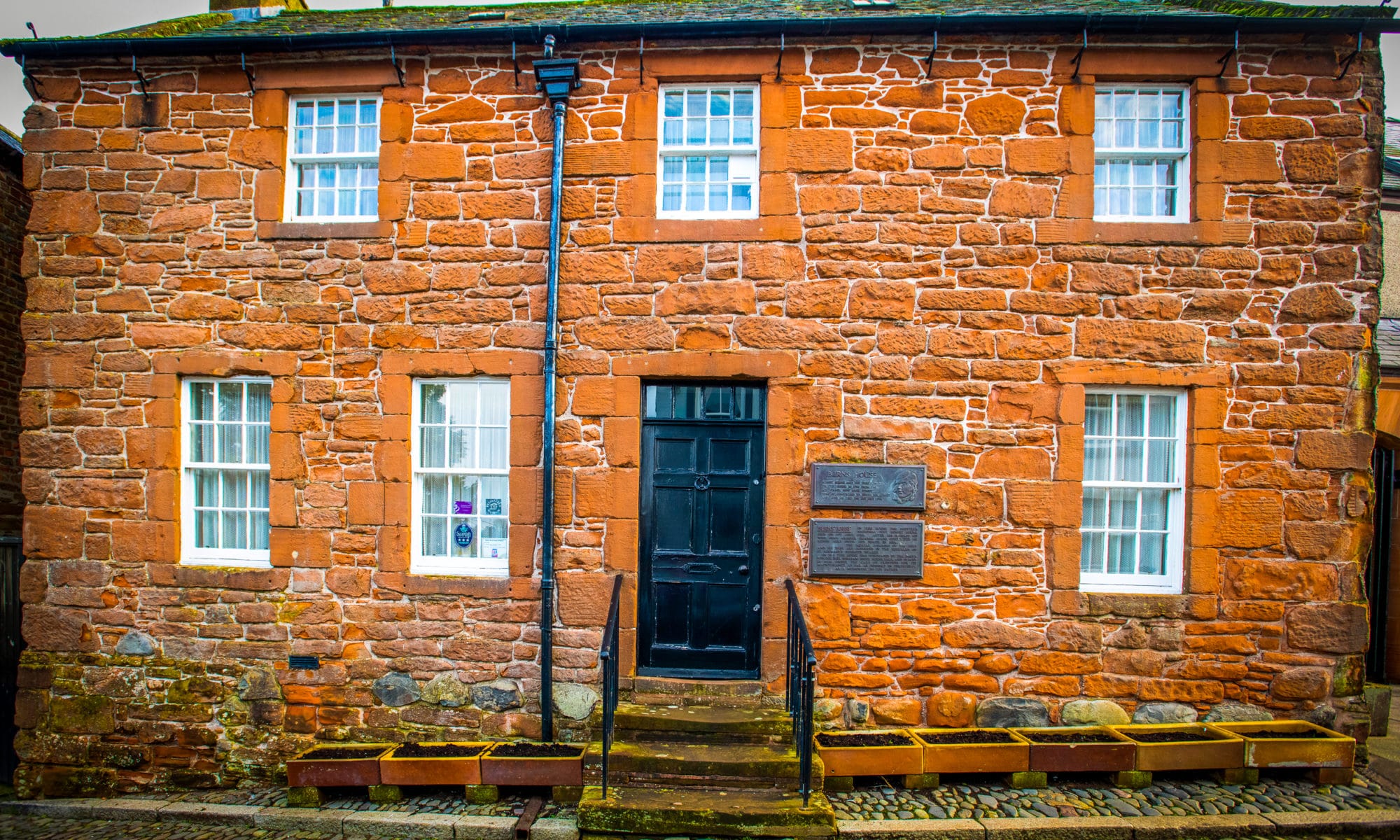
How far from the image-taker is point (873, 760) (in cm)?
500

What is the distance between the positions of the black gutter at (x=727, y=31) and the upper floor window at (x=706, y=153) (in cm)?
47

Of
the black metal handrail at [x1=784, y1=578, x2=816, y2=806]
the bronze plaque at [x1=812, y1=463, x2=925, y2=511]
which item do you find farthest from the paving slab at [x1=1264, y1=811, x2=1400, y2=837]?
the black metal handrail at [x1=784, y1=578, x2=816, y2=806]

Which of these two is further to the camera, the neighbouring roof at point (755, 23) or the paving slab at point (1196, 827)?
the neighbouring roof at point (755, 23)

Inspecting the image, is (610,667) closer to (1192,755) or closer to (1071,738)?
(1071,738)

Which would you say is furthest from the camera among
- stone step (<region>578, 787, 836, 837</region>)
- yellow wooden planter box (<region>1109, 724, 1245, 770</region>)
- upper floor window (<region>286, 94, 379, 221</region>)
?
upper floor window (<region>286, 94, 379, 221</region>)

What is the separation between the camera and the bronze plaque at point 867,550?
18.0ft

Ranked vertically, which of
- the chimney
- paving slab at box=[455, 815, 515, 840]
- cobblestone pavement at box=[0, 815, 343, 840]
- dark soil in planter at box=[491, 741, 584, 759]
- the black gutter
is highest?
the chimney

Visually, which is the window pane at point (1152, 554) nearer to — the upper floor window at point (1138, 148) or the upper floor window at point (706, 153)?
the upper floor window at point (1138, 148)

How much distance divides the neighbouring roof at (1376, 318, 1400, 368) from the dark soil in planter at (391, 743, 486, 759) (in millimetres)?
9915

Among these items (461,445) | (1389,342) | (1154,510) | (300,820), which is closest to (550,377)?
(461,445)

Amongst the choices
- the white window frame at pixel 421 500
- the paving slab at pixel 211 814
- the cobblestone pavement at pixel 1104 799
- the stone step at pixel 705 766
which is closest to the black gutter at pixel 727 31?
the white window frame at pixel 421 500

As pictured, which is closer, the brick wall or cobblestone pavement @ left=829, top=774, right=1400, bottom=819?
cobblestone pavement @ left=829, top=774, right=1400, bottom=819

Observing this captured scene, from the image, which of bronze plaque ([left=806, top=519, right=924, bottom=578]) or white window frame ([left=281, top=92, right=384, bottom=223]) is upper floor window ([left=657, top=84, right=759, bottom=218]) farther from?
bronze plaque ([left=806, top=519, right=924, bottom=578])

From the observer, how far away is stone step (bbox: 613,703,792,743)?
496cm
